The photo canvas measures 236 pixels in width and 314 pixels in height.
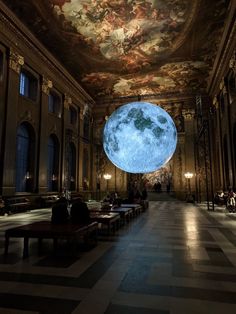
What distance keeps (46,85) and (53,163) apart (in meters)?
5.86

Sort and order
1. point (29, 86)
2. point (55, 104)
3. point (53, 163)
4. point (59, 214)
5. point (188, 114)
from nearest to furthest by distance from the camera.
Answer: point (59, 214), point (29, 86), point (53, 163), point (55, 104), point (188, 114)

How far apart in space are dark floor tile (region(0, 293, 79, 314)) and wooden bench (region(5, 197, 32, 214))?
1075 centimetres

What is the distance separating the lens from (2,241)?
6.69 metres

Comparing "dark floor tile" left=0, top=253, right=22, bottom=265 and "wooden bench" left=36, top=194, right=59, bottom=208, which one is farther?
"wooden bench" left=36, top=194, right=59, bottom=208

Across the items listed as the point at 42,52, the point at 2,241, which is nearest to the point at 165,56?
the point at 42,52

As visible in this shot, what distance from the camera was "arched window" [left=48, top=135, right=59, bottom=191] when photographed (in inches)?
773

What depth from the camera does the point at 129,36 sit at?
16469 millimetres

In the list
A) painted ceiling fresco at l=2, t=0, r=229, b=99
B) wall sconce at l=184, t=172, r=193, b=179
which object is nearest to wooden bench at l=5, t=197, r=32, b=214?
painted ceiling fresco at l=2, t=0, r=229, b=99

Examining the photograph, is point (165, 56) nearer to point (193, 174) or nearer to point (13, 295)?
point (193, 174)

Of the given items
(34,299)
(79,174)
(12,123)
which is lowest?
(34,299)

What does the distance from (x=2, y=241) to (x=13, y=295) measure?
3733 millimetres

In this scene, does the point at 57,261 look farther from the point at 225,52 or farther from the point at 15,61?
the point at 225,52

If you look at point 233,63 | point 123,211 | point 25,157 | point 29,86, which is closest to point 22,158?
point 25,157

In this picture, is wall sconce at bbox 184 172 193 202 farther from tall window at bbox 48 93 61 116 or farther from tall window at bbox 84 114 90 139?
tall window at bbox 48 93 61 116
